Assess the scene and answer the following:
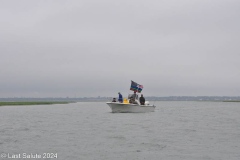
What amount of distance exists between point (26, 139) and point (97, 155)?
26.9ft

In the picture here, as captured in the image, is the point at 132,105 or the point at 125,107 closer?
the point at 132,105

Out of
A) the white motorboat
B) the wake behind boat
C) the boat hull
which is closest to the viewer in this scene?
the white motorboat

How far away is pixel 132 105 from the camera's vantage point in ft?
180

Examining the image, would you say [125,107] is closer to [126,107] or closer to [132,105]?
[126,107]

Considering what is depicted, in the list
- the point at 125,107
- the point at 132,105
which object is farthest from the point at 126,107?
the point at 132,105

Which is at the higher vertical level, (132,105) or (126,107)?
(132,105)

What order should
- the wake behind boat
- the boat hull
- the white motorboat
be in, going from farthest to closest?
the wake behind boat → the boat hull → the white motorboat

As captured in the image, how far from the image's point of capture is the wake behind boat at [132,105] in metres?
54.6

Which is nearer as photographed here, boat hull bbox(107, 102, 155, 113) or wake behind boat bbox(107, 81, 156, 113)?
boat hull bbox(107, 102, 155, 113)

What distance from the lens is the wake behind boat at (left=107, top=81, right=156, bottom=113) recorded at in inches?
2151

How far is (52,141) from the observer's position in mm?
26141

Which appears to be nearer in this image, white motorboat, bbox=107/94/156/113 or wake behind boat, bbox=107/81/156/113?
white motorboat, bbox=107/94/156/113

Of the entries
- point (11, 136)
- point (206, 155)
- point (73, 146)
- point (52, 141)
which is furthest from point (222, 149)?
point (11, 136)

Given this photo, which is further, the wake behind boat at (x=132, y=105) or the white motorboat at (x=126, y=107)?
the wake behind boat at (x=132, y=105)
